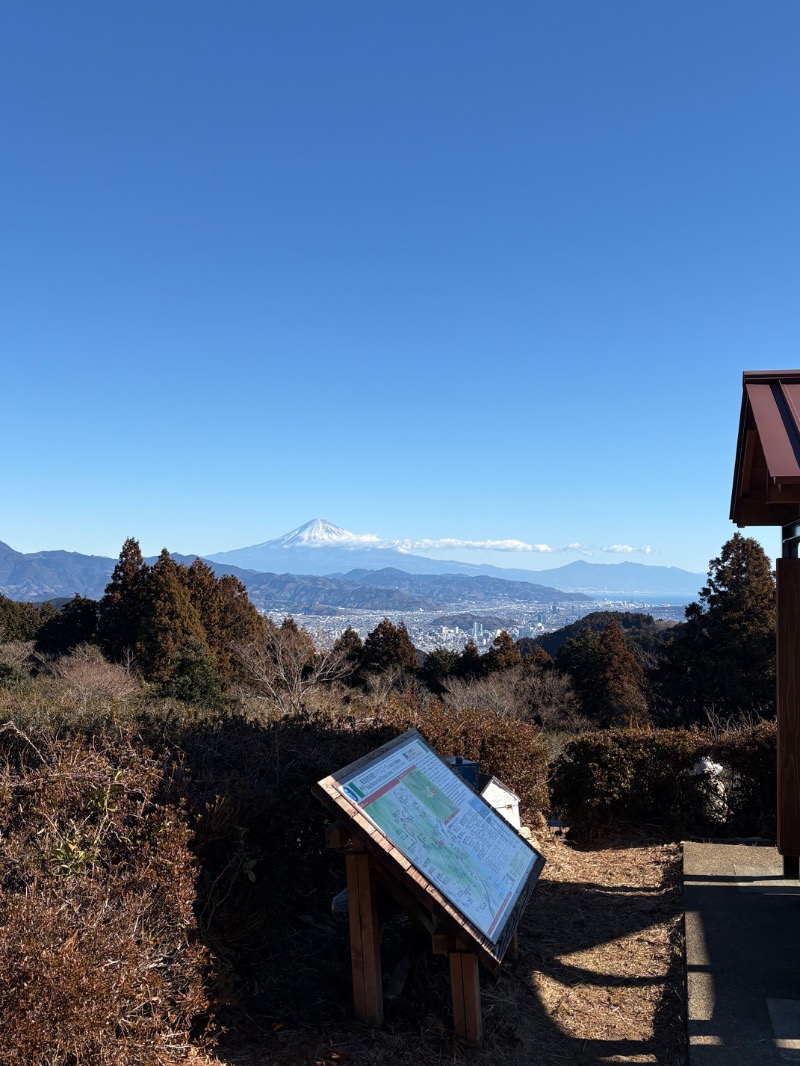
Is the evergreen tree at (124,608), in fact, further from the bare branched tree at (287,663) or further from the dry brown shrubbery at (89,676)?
the bare branched tree at (287,663)

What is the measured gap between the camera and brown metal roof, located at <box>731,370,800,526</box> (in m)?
4.46

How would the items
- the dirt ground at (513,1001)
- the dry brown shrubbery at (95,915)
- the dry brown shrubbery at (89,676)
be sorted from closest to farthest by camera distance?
the dry brown shrubbery at (95,915), the dirt ground at (513,1001), the dry brown shrubbery at (89,676)

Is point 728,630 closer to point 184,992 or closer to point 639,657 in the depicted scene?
point 639,657

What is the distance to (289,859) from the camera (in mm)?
4949

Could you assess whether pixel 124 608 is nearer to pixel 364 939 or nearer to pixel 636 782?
pixel 636 782

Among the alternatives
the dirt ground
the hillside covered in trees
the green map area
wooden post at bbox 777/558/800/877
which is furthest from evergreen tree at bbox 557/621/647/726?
the green map area

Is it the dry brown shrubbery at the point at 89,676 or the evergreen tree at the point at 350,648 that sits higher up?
the dry brown shrubbery at the point at 89,676

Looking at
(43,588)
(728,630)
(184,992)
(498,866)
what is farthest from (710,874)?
(43,588)

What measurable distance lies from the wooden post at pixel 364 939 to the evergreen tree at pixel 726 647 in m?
22.7

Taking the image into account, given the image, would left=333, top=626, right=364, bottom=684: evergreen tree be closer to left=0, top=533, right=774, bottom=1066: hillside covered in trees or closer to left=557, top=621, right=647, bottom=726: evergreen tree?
left=557, top=621, right=647, bottom=726: evergreen tree

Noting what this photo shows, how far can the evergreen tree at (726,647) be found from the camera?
2528 cm

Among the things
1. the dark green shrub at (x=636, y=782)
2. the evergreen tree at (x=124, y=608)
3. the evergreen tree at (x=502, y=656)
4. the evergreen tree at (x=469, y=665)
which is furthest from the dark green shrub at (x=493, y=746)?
the evergreen tree at (x=124, y=608)

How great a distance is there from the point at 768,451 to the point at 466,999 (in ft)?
10.7

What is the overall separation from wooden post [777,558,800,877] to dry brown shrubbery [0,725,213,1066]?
3.74 metres
